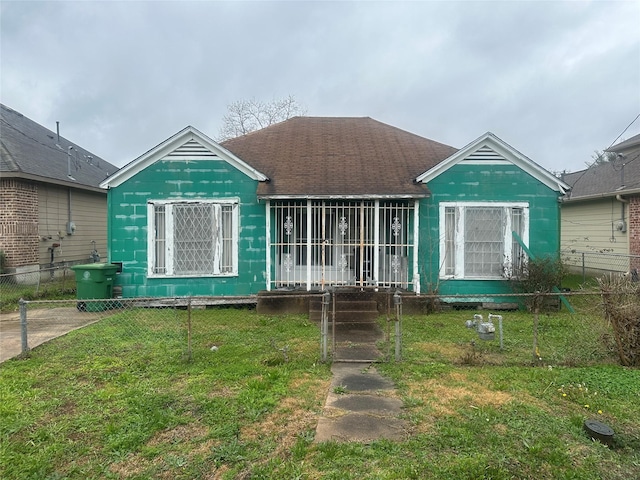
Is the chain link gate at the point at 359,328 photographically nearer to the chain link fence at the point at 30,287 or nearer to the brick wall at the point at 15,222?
the chain link fence at the point at 30,287

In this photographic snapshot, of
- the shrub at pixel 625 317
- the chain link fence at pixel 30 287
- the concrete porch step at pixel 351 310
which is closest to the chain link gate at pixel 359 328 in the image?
the concrete porch step at pixel 351 310

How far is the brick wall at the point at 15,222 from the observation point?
11.9 m

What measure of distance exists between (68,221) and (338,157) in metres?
9.98

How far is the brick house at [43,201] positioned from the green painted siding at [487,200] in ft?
37.5

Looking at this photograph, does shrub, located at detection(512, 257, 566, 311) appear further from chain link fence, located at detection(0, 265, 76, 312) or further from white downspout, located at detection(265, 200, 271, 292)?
chain link fence, located at detection(0, 265, 76, 312)

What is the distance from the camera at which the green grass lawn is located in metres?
3.25

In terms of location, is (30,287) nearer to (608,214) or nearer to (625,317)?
(625,317)

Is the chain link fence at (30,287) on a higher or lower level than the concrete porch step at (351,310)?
higher

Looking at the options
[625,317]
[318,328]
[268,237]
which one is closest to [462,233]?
[318,328]

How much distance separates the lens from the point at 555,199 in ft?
33.1

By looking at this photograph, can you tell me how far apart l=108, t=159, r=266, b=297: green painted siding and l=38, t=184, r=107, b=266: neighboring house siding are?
5141 mm

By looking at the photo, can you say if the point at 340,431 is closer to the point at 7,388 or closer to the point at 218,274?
the point at 7,388

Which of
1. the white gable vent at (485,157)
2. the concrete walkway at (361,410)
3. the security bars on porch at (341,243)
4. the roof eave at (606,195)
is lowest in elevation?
the concrete walkway at (361,410)

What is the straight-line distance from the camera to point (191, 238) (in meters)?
9.87
